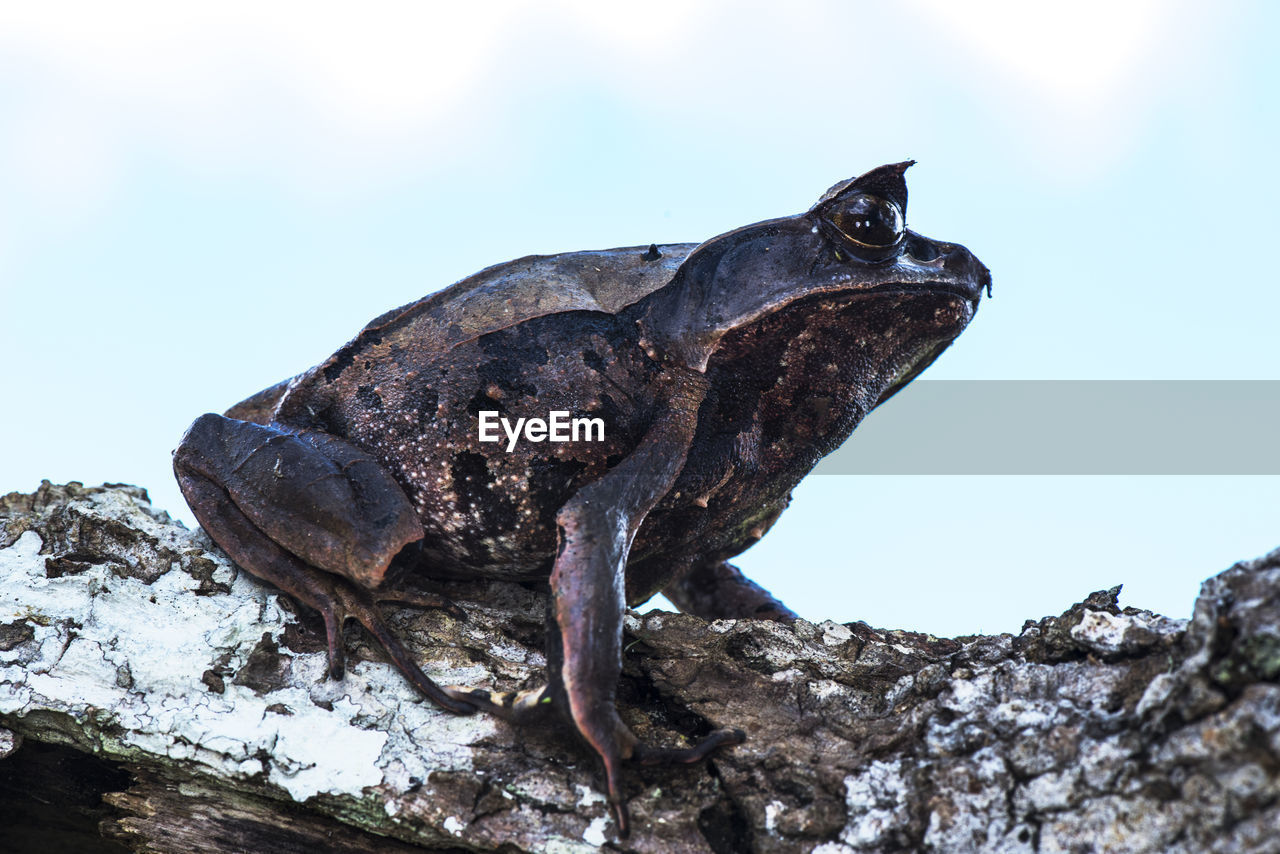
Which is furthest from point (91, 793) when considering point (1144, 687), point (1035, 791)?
point (1144, 687)

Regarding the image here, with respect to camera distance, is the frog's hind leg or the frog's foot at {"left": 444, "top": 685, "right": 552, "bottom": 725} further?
the frog's hind leg

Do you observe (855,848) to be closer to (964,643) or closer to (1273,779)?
(1273,779)

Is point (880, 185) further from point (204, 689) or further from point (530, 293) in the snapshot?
point (204, 689)

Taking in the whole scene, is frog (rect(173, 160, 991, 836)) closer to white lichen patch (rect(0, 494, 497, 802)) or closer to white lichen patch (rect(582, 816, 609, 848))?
white lichen patch (rect(0, 494, 497, 802))

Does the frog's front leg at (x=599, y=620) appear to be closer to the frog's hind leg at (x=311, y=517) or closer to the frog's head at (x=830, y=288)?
the frog's hind leg at (x=311, y=517)

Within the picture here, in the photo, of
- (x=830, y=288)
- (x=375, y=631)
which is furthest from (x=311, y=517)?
(x=830, y=288)

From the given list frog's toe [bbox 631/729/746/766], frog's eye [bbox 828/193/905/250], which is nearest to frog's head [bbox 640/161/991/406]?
frog's eye [bbox 828/193/905/250]
